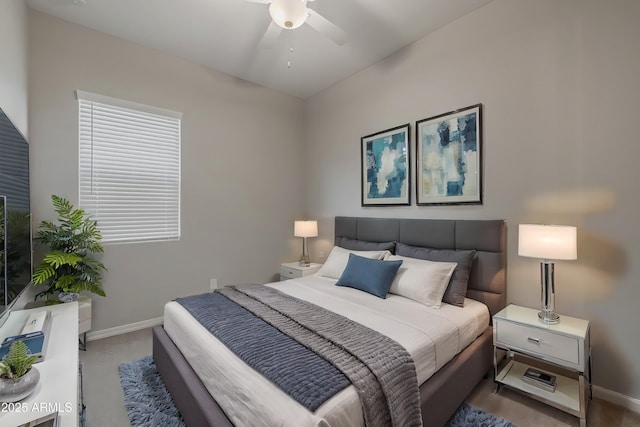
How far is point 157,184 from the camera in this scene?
329cm

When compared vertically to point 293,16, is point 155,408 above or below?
below

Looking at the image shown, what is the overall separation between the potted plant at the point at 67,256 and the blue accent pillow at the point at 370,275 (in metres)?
2.29

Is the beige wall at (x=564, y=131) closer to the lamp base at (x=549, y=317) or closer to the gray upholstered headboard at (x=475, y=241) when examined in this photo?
the gray upholstered headboard at (x=475, y=241)

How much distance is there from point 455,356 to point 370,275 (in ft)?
2.93

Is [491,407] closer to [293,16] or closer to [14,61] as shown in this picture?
[293,16]

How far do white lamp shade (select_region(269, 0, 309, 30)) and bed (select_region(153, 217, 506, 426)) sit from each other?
2.09 metres

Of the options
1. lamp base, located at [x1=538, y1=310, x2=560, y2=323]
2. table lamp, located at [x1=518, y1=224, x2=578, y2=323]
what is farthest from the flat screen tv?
lamp base, located at [x1=538, y1=310, x2=560, y2=323]

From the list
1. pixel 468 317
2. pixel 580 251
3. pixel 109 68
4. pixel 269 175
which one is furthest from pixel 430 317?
pixel 109 68

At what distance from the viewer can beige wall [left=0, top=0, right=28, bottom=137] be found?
1.72 m

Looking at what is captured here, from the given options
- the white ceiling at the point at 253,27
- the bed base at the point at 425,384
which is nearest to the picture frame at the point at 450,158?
the white ceiling at the point at 253,27

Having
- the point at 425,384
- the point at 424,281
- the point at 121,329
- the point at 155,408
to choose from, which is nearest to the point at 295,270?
the point at 424,281

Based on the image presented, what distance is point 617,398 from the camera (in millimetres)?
1962

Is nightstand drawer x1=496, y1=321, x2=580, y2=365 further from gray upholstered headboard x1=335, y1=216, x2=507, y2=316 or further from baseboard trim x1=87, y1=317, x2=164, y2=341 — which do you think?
baseboard trim x1=87, y1=317, x2=164, y2=341

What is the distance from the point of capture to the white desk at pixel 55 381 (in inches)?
40.5
